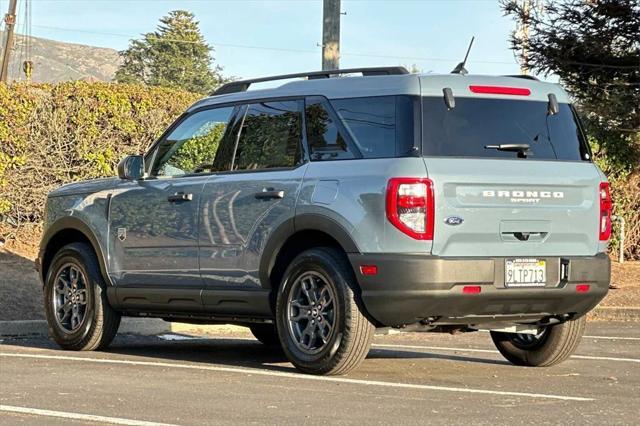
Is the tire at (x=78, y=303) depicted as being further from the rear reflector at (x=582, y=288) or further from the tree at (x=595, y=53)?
the tree at (x=595, y=53)

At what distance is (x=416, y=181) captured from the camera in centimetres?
866

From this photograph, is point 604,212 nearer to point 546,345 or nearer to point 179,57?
point 546,345

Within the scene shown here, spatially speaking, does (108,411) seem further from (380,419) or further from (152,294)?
(152,294)

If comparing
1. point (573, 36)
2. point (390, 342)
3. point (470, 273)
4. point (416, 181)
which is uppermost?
point (573, 36)

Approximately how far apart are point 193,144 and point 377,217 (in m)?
2.41

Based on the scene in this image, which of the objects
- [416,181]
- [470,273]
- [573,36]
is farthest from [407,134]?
[573,36]

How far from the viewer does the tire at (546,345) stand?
9961 mm

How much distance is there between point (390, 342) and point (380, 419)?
Result: 16.8 ft

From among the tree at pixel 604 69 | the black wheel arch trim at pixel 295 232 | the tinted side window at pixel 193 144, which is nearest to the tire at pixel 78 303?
the tinted side window at pixel 193 144

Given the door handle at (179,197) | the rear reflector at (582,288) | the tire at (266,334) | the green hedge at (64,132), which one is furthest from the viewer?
the green hedge at (64,132)

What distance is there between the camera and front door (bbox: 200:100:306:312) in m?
9.55

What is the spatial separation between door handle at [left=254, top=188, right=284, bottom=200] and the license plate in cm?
166

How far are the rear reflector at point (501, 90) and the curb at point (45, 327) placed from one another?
4.97 meters

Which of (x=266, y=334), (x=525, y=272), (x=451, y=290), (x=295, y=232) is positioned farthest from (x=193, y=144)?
(x=525, y=272)
